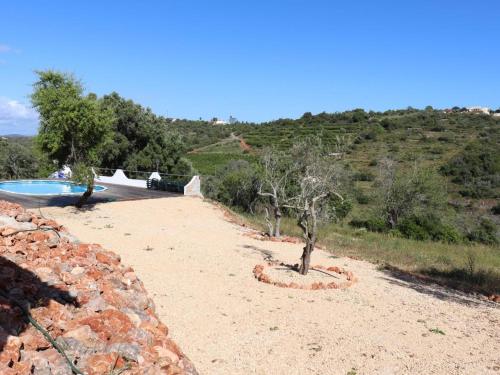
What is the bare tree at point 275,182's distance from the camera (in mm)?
15422

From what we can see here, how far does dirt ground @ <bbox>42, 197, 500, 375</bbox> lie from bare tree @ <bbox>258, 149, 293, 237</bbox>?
7.17 feet

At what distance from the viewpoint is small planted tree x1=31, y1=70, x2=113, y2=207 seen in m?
15.1

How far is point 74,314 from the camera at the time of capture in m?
4.98

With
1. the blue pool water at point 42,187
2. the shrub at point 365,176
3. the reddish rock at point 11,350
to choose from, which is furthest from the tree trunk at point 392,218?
the reddish rock at point 11,350

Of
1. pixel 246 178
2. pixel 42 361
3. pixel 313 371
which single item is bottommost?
pixel 313 371

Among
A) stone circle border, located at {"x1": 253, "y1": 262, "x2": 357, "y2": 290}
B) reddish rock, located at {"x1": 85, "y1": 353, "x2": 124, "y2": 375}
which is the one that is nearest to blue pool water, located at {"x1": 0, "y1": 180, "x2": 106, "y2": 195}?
stone circle border, located at {"x1": 253, "y1": 262, "x2": 357, "y2": 290}

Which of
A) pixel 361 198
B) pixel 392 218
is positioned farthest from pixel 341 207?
pixel 361 198

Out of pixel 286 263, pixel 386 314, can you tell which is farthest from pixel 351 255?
pixel 386 314

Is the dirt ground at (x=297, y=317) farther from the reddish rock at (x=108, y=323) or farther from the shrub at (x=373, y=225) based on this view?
the shrub at (x=373, y=225)

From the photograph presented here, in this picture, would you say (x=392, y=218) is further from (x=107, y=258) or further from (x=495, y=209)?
(x=107, y=258)

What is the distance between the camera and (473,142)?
48.7 meters

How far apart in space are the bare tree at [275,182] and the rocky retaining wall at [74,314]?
795cm

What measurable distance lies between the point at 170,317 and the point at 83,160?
1065cm

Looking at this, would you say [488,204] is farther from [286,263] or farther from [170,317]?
[170,317]
